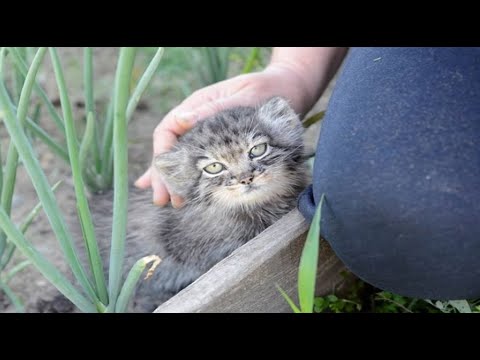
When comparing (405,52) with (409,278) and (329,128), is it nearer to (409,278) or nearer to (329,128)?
(329,128)

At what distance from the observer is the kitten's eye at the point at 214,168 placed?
67.1 inches

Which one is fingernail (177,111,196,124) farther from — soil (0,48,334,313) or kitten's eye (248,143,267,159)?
soil (0,48,334,313)

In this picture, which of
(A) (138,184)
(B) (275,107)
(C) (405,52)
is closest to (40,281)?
(A) (138,184)

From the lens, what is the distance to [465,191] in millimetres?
1151

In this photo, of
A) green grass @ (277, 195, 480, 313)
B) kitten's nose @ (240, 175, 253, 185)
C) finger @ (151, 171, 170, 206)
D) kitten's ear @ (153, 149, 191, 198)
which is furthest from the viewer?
finger @ (151, 171, 170, 206)

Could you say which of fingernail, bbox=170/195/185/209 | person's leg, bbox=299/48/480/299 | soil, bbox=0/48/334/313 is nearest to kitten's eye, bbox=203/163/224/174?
fingernail, bbox=170/195/185/209

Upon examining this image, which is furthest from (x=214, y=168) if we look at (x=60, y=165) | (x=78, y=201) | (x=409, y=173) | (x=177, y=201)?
(x=60, y=165)

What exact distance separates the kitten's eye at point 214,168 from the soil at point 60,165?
591 millimetres

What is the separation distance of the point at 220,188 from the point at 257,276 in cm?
32

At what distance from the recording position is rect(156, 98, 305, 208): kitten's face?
1.68m

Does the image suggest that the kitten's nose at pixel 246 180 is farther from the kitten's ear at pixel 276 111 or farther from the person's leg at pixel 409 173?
the person's leg at pixel 409 173

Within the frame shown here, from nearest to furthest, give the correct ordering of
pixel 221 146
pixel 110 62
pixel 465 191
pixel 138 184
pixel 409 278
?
pixel 465 191 → pixel 409 278 → pixel 221 146 → pixel 138 184 → pixel 110 62

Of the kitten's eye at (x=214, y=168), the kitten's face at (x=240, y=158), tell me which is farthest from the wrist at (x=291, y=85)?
the kitten's eye at (x=214, y=168)
